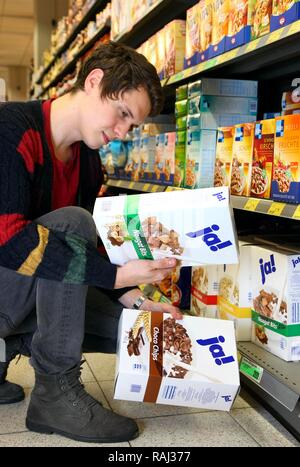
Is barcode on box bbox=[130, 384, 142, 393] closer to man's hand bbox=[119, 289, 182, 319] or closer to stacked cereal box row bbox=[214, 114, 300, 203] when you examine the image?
man's hand bbox=[119, 289, 182, 319]

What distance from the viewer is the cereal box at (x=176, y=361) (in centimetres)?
140

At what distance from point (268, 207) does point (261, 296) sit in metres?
0.35

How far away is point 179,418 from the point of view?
161 cm

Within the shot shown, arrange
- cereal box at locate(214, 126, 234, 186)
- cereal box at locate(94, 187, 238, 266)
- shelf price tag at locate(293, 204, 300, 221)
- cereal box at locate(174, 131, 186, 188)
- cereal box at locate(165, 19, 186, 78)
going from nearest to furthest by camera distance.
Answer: cereal box at locate(94, 187, 238, 266), shelf price tag at locate(293, 204, 300, 221), cereal box at locate(214, 126, 234, 186), cereal box at locate(174, 131, 186, 188), cereal box at locate(165, 19, 186, 78)

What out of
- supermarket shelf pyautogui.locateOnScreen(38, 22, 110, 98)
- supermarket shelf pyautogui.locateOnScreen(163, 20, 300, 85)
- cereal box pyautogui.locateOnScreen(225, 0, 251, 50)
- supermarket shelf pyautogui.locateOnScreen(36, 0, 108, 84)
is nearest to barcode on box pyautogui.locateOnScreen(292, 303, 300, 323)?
supermarket shelf pyautogui.locateOnScreen(163, 20, 300, 85)

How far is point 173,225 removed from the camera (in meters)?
1.27

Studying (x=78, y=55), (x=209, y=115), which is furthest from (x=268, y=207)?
(x=78, y=55)

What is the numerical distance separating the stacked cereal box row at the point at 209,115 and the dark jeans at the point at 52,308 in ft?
2.57

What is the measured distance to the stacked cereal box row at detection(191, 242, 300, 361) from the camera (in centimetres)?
158

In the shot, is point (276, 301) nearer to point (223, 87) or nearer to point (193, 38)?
point (223, 87)

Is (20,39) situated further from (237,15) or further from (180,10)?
(237,15)

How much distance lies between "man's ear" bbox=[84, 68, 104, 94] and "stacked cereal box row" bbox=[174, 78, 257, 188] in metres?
0.74

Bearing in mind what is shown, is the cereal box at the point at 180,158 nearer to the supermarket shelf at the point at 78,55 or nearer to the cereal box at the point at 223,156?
the cereal box at the point at 223,156
